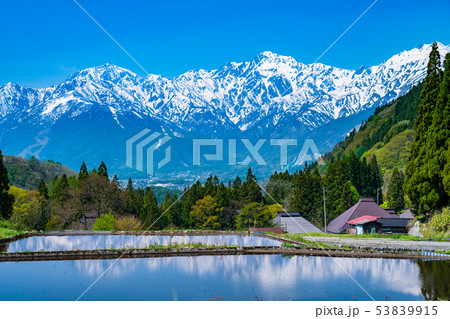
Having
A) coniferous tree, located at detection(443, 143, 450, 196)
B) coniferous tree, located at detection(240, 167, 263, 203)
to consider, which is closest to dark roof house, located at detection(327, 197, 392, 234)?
coniferous tree, located at detection(240, 167, 263, 203)

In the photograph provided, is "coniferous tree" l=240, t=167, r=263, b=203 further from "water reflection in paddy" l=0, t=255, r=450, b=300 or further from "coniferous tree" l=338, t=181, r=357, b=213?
"water reflection in paddy" l=0, t=255, r=450, b=300

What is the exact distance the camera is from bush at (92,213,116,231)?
51.1 metres

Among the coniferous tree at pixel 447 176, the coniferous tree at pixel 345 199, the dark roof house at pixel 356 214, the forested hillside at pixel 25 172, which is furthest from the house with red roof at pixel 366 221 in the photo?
the forested hillside at pixel 25 172

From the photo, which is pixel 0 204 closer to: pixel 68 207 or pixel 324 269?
pixel 68 207

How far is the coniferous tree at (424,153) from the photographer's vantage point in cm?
3588

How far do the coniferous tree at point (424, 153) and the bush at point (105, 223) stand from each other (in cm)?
2897

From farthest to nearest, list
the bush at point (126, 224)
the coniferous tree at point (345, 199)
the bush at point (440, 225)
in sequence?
1. the coniferous tree at point (345, 199)
2. the bush at point (126, 224)
3. the bush at point (440, 225)

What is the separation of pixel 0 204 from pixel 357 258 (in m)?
28.1

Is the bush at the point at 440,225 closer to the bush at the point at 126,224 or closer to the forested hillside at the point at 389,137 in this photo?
the bush at the point at 126,224

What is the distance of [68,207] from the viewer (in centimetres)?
5475

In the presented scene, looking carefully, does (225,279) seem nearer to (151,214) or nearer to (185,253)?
(185,253)
